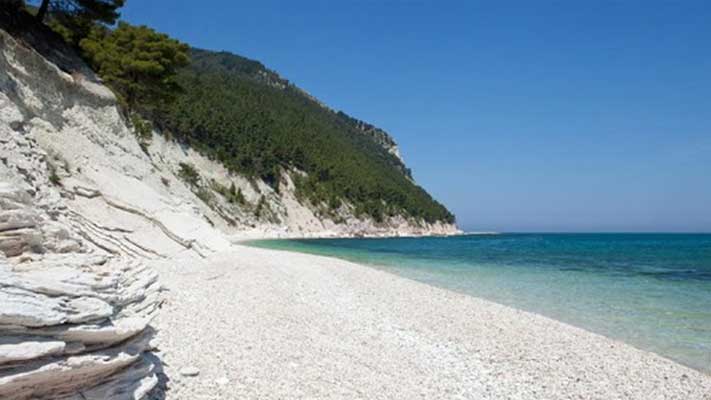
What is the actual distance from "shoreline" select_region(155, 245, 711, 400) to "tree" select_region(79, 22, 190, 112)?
31775 mm

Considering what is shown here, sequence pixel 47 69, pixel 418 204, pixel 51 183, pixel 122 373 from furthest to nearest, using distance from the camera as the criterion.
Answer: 1. pixel 418 204
2. pixel 47 69
3. pixel 51 183
4. pixel 122 373

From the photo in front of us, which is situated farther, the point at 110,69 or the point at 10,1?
the point at 110,69

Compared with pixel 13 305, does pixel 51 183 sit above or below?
above

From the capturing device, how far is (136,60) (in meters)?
→ 40.1

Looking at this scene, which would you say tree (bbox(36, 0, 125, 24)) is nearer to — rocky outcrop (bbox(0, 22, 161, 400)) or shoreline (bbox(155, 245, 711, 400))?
shoreline (bbox(155, 245, 711, 400))

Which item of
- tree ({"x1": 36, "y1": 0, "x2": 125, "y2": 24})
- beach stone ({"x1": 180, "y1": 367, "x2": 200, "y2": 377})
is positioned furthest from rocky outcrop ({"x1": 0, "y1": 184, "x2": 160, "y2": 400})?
tree ({"x1": 36, "y1": 0, "x2": 125, "y2": 24})

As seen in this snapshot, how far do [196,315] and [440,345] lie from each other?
5.37 meters

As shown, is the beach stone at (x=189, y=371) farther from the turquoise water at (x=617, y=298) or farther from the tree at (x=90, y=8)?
the tree at (x=90, y=8)

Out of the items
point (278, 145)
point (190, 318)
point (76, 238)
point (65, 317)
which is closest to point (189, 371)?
point (65, 317)

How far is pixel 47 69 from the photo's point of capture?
21234mm

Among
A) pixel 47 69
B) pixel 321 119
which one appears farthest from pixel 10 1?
pixel 321 119

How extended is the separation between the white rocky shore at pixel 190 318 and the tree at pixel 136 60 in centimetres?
1855

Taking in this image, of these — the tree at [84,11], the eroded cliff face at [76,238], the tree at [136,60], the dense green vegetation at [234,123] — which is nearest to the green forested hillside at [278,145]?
the dense green vegetation at [234,123]

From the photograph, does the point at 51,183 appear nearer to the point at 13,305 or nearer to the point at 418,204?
the point at 13,305
